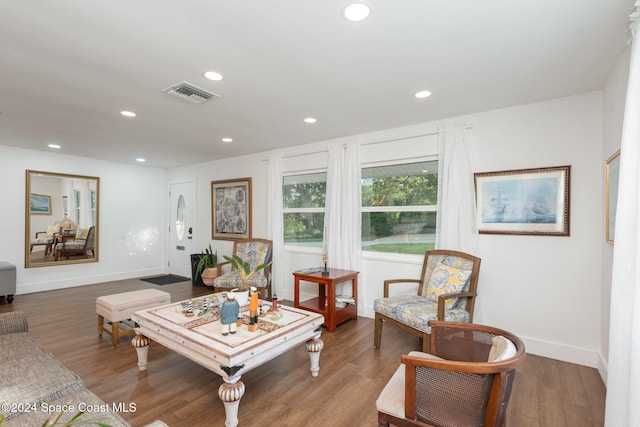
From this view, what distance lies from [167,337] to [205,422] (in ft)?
2.27

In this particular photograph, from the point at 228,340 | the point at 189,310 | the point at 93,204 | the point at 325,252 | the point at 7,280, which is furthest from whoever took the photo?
the point at 93,204

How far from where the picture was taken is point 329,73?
2424mm

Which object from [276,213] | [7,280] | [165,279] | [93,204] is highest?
[93,204]

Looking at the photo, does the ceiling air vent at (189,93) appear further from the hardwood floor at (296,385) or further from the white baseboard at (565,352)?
the white baseboard at (565,352)

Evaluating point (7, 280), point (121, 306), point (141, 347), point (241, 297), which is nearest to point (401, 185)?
point (241, 297)

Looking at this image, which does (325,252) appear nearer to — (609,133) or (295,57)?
(295,57)

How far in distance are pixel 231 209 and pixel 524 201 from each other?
4649 mm

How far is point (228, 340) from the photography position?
2098mm

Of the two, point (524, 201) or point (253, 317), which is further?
point (524, 201)

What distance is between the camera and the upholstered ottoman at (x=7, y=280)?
450cm

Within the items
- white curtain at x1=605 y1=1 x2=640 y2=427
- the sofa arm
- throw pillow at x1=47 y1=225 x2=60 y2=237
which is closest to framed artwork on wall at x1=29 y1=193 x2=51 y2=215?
throw pillow at x1=47 y1=225 x2=60 y2=237

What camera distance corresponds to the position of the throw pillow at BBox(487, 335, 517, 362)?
1.35 meters

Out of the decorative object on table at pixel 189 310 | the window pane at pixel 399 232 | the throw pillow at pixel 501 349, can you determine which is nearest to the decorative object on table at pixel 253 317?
the decorative object on table at pixel 189 310

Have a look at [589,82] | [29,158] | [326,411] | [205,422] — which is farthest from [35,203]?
[589,82]
